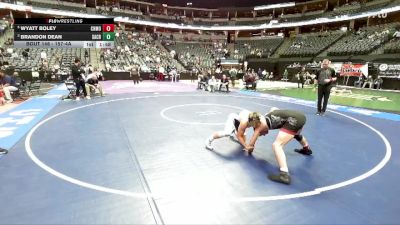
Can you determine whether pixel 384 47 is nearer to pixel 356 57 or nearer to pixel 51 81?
pixel 356 57

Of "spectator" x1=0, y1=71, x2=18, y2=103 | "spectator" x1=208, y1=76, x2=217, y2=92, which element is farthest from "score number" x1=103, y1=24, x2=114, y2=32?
"spectator" x1=208, y1=76, x2=217, y2=92

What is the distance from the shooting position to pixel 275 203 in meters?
3.77

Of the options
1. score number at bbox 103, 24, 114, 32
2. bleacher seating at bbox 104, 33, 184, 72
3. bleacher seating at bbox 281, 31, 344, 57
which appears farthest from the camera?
bleacher seating at bbox 281, 31, 344, 57

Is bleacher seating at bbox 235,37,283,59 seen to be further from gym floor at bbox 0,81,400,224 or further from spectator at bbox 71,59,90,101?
gym floor at bbox 0,81,400,224

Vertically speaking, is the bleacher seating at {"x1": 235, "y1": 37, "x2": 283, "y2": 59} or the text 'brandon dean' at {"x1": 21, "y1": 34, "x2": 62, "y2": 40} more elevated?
the bleacher seating at {"x1": 235, "y1": 37, "x2": 283, "y2": 59}

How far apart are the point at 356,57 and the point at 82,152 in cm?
3018

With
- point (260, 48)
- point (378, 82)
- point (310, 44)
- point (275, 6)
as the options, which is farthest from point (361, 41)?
point (275, 6)

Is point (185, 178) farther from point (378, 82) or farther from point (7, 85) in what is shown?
point (378, 82)

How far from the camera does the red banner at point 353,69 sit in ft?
77.3

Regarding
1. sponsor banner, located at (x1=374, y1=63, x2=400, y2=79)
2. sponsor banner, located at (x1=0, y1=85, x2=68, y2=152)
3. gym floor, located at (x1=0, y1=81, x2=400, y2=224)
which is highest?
sponsor banner, located at (x1=374, y1=63, x2=400, y2=79)
